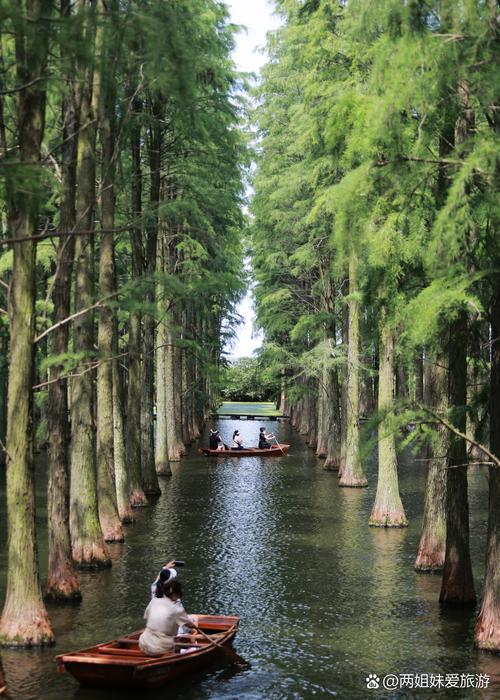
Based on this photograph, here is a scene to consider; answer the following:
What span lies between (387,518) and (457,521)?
834 cm

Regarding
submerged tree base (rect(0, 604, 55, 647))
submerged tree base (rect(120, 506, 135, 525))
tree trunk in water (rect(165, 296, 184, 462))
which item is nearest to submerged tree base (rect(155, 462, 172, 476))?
tree trunk in water (rect(165, 296, 184, 462))

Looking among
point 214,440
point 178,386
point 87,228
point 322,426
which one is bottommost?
point 214,440

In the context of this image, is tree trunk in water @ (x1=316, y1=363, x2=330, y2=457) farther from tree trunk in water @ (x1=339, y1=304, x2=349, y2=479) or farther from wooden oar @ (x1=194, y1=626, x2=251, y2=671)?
wooden oar @ (x1=194, y1=626, x2=251, y2=671)

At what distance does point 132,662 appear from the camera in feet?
35.7

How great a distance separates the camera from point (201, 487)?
30609 mm

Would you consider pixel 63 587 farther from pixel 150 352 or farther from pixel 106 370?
pixel 150 352

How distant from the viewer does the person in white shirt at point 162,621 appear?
11.4m

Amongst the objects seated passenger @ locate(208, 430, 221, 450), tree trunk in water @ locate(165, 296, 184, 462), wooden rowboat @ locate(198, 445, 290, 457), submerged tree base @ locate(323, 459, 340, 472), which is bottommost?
submerged tree base @ locate(323, 459, 340, 472)

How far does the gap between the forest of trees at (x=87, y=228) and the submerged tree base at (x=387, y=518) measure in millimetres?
5926

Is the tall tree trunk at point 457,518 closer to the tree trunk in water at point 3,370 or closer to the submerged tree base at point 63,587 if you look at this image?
the submerged tree base at point 63,587

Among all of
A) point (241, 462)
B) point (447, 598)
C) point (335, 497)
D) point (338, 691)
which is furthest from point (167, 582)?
point (241, 462)

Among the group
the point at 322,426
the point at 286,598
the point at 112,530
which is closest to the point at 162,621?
the point at 286,598

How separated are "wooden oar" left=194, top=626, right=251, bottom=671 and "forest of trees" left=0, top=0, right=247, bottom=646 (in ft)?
7.38

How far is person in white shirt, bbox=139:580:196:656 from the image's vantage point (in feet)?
37.5
